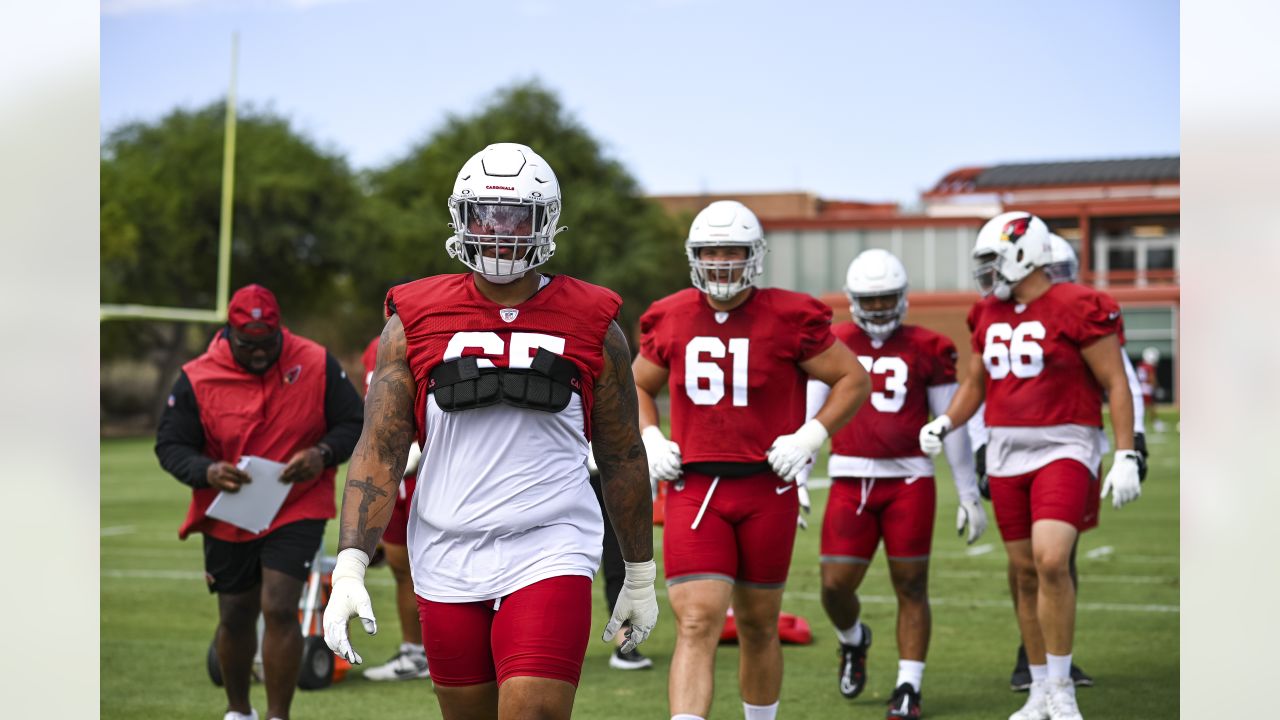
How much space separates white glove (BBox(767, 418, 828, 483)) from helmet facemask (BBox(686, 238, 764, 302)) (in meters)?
0.63

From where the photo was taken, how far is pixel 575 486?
445 centimetres

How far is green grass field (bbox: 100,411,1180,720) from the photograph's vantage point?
7.77m

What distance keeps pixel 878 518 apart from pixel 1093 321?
151cm

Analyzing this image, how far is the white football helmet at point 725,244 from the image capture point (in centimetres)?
627

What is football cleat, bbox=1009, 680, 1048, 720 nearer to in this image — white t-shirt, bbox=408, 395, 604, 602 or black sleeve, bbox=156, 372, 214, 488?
white t-shirt, bbox=408, 395, 604, 602

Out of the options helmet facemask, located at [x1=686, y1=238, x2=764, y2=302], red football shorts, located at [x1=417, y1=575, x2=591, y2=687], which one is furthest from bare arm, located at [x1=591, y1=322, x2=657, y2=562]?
helmet facemask, located at [x1=686, y1=238, x2=764, y2=302]

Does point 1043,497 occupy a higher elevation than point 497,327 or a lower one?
lower

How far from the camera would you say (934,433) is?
24.9 feet

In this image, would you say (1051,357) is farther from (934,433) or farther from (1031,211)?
(1031,211)

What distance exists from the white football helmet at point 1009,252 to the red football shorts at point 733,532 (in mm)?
1810

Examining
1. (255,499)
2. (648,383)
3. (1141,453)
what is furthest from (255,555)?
(1141,453)
